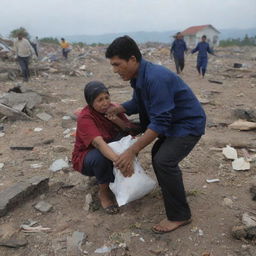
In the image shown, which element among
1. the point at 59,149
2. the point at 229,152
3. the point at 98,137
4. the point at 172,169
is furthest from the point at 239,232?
the point at 59,149

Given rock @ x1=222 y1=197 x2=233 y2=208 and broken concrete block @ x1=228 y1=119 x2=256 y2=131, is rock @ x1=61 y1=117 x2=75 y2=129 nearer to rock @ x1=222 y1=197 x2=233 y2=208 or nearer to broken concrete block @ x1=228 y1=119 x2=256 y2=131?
broken concrete block @ x1=228 y1=119 x2=256 y2=131

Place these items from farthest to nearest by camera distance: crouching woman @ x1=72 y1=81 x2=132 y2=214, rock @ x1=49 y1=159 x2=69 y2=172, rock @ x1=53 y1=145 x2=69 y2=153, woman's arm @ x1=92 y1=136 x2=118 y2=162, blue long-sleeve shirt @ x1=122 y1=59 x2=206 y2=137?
rock @ x1=53 y1=145 x2=69 y2=153 → rock @ x1=49 y1=159 x2=69 y2=172 → crouching woman @ x1=72 y1=81 x2=132 y2=214 → woman's arm @ x1=92 y1=136 x2=118 y2=162 → blue long-sleeve shirt @ x1=122 y1=59 x2=206 y2=137

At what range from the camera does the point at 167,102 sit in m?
2.29

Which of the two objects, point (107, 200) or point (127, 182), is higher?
point (127, 182)

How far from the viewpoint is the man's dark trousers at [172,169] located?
2.49 m

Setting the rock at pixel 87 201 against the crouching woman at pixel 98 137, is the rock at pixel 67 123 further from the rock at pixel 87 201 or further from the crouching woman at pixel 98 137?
the crouching woman at pixel 98 137

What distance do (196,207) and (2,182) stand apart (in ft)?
7.17

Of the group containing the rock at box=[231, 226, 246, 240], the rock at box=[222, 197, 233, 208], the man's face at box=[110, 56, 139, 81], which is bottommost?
the rock at box=[222, 197, 233, 208]

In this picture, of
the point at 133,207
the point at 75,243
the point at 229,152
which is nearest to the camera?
the point at 75,243

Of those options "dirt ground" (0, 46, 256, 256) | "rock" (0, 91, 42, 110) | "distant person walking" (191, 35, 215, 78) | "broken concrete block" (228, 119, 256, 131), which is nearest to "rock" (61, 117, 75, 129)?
"dirt ground" (0, 46, 256, 256)

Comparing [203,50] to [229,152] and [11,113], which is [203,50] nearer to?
[11,113]

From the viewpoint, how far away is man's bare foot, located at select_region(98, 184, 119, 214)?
3.02 metres

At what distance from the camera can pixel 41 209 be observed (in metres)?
3.13

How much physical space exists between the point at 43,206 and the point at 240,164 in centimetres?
223
